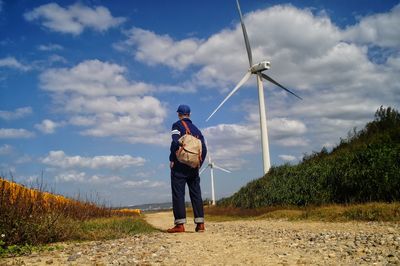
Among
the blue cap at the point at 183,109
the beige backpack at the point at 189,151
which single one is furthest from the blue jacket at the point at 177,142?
the blue cap at the point at 183,109

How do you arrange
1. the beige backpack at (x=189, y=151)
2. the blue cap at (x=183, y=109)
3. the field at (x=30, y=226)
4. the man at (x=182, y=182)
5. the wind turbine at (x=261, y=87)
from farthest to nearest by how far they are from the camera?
1. the wind turbine at (x=261, y=87)
2. the blue cap at (x=183, y=109)
3. the man at (x=182, y=182)
4. the beige backpack at (x=189, y=151)
5. the field at (x=30, y=226)

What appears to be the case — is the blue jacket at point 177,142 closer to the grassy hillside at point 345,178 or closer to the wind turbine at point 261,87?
the grassy hillside at point 345,178

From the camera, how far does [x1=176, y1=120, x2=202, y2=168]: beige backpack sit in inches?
358

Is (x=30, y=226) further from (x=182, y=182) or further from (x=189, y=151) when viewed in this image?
(x=189, y=151)

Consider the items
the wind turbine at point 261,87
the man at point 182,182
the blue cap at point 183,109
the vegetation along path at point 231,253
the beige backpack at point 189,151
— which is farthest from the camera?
the wind turbine at point 261,87

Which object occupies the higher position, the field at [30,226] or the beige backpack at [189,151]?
the beige backpack at [189,151]

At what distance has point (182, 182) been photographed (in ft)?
30.5

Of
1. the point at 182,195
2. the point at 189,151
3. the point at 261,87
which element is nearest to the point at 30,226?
the point at 182,195

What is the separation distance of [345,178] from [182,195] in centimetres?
961

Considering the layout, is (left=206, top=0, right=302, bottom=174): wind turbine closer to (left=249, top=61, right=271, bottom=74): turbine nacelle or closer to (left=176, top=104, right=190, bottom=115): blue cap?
(left=249, top=61, right=271, bottom=74): turbine nacelle

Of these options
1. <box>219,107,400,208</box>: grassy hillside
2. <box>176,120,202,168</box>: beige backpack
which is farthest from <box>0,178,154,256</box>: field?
<box>219,107,400,208</box>: grassy hillside

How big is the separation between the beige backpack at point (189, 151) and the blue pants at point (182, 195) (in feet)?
1.20

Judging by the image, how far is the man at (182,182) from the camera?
925 cm

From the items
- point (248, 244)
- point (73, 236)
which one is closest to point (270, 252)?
point (248, 244)
